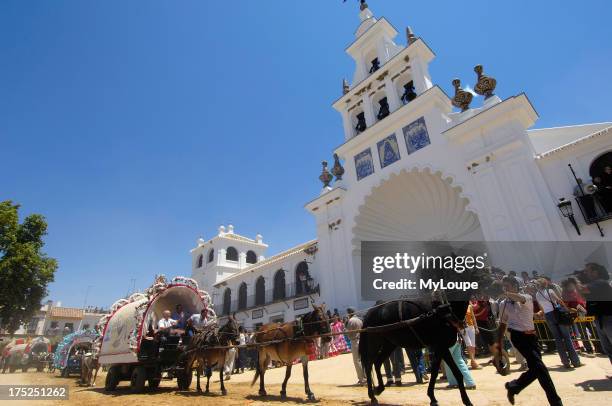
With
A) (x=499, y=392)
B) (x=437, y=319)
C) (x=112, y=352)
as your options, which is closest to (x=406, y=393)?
(x=499, y=392)

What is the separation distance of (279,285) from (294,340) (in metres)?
20.4

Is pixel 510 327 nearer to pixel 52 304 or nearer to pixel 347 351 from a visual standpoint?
pixel 347 351

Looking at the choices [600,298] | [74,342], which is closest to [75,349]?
[74,342]

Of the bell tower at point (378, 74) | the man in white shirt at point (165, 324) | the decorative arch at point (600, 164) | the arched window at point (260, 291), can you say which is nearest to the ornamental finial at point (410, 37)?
the bell tower at point (378, 74)

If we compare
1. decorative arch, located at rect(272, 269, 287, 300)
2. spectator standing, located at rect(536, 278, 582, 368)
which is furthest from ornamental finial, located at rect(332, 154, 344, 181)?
spectator standing, located at rect(536, 278, 582, 368)

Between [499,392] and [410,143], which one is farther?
[410,143]

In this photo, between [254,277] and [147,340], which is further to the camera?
[254,277]

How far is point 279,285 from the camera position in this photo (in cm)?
2642

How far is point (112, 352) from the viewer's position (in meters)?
8.79

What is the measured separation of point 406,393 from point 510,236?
812 cm

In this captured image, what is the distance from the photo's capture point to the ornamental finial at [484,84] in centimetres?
1351

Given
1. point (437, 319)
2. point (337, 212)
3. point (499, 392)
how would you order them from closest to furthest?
point (437, 319), point (499, 392), point (337, 212)

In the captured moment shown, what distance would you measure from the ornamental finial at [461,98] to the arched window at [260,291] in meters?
20.3

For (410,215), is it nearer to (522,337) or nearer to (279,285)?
(522,337)
